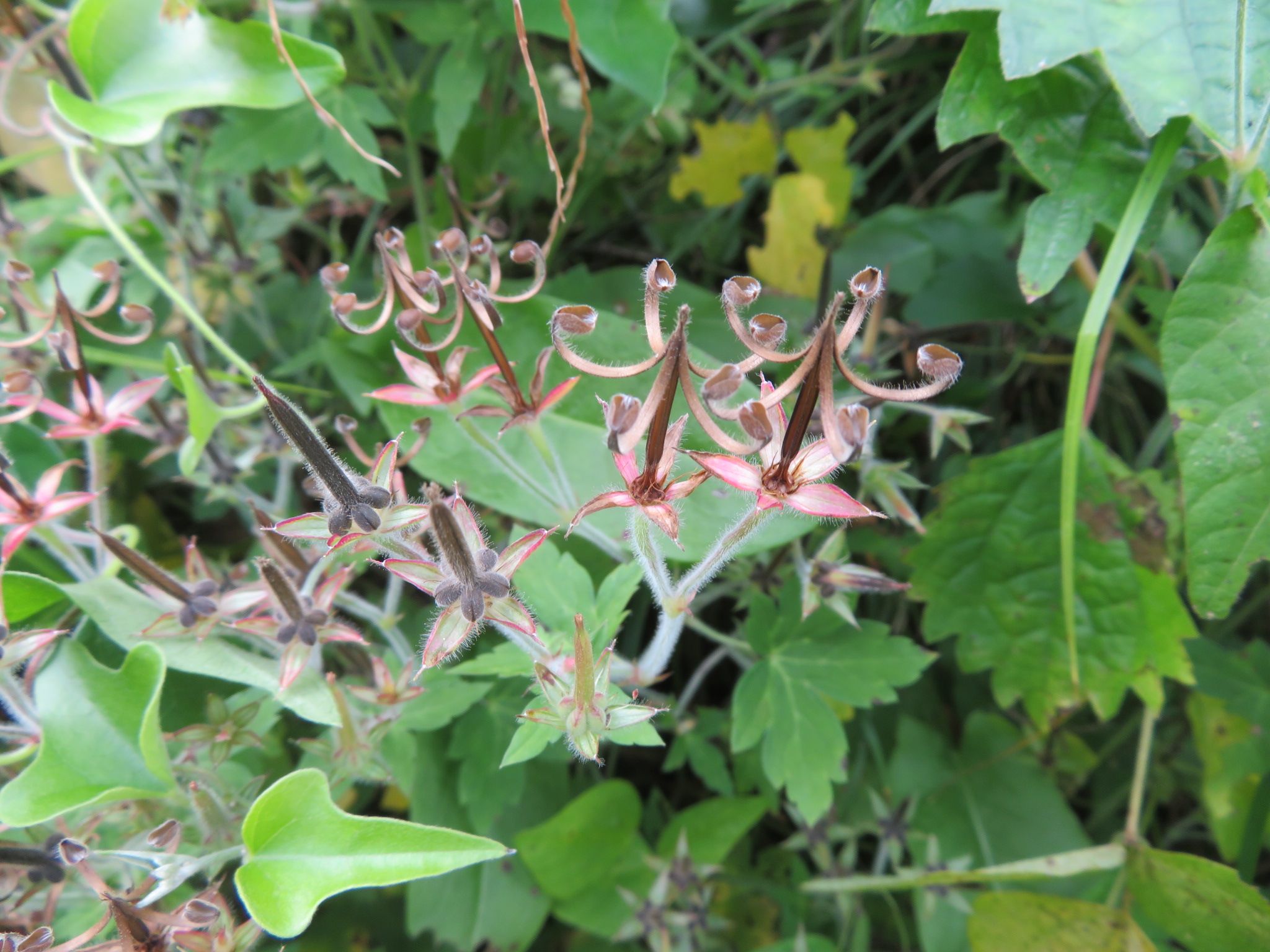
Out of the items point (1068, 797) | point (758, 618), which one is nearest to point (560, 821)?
point (758, 618)

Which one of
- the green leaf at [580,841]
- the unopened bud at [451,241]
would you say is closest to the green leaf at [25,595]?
the unopened bud at [451,241]

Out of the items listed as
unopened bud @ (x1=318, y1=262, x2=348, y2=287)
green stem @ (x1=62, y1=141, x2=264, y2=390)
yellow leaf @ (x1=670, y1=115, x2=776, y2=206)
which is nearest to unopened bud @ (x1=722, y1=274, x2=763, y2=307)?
unopened bud @ (x1=318, y1=262, x2=348, y2=287)

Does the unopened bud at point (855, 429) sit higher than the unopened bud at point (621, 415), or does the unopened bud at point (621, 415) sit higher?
the unopened bud at point (621, 415)

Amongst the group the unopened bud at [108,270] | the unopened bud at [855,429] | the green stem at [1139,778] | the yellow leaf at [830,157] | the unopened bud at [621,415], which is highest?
the unopened bud at [108,270]

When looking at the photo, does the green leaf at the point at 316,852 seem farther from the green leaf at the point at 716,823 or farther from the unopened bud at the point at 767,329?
the green leaf at the point at 716,823

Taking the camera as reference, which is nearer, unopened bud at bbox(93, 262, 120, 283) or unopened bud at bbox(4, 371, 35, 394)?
unopened bud at bbox(4, 371, 35, 394)

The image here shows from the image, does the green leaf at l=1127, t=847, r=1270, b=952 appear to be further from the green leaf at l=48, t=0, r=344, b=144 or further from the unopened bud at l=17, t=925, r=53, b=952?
the green leaf at l=48, t=0, r=344, b=144

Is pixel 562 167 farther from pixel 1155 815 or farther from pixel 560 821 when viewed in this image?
pixel 1155 815

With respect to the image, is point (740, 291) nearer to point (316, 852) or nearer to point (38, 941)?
point (316, 852)
